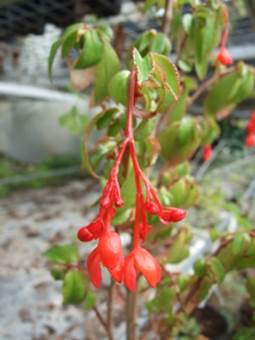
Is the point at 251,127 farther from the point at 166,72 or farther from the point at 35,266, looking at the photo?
the point at 35,266

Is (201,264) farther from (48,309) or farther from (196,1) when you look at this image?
(48,309)

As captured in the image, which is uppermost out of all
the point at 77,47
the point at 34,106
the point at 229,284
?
the point at 77,47

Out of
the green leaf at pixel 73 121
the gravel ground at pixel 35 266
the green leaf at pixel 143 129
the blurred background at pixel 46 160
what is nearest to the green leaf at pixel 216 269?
the blurred background at pixel 46 160

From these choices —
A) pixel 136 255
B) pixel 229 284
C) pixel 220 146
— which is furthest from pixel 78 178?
pixel 136 255

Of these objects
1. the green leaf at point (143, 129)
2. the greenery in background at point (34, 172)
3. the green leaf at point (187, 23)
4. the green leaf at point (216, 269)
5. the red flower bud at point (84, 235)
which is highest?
the green leaf at point (187, 23)

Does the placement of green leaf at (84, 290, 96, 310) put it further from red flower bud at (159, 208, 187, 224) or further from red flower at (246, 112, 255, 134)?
red flower at (246, 112, 255, 134)

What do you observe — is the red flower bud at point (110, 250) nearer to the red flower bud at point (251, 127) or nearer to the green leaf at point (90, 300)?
the green leaf at point (90, 300)

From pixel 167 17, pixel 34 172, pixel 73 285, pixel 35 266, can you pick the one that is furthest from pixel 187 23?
pixel 34 172

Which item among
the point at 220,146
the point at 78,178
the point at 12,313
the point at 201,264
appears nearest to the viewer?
the point at 201,264
